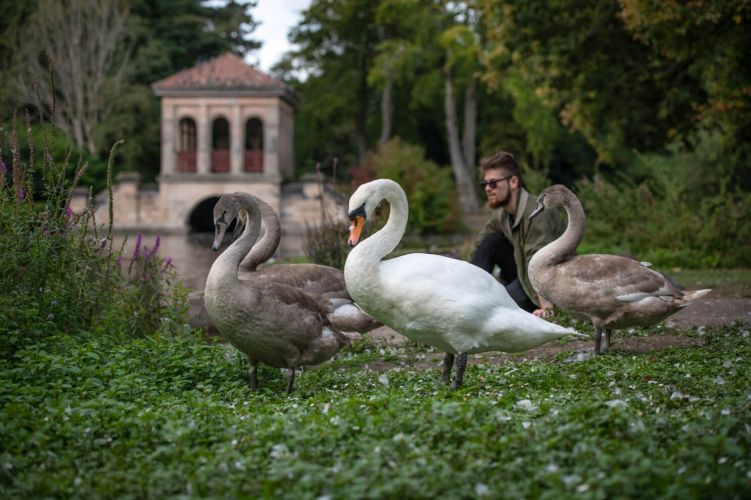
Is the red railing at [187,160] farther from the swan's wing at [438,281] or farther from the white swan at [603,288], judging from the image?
the swan's wing at [438,281]

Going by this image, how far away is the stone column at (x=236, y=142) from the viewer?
145 feet

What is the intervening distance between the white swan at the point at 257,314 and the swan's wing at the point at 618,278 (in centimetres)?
214

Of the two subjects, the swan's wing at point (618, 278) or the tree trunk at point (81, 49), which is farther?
the tree trunk at point (81, 49)

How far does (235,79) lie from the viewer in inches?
1725

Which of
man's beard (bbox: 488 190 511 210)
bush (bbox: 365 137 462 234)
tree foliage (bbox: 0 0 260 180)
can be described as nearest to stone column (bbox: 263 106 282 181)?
tree foliage (bbox: 0 0 260 180)

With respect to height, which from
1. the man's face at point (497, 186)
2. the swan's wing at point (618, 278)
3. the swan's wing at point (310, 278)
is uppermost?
the man's face at point (497, 186)

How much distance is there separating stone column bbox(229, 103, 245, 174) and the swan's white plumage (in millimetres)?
39246

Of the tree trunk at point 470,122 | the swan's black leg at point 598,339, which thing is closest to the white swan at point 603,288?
the swan's black leg at point 598,339

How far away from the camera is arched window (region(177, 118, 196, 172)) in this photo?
45.0 metres

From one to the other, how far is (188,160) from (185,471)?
42.5 m

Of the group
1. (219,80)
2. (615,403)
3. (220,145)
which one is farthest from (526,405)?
(220,145)

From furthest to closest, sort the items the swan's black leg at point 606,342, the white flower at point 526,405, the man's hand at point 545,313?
the man's hand at point 545,313, the swan's black leg at point 606,342, the white flower at point 526,405

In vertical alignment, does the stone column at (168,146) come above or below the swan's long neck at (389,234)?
above

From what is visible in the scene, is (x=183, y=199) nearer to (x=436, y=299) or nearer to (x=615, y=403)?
(x=436, y=299)
